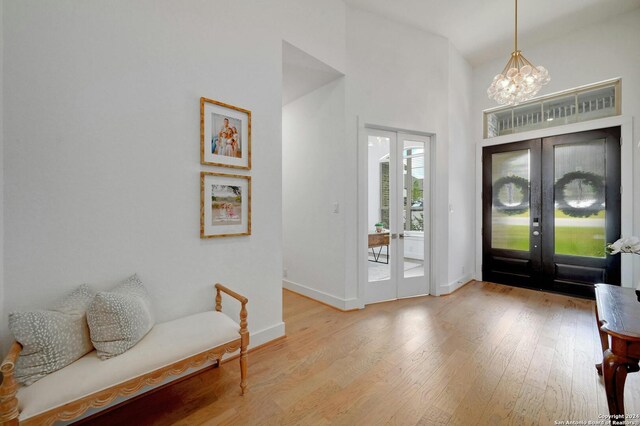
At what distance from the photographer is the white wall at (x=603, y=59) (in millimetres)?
3367

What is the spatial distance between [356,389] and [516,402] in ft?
3.56

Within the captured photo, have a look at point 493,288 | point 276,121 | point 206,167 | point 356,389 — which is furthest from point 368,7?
point 493,288

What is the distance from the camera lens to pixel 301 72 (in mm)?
3287

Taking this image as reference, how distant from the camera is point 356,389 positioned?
6.15ft

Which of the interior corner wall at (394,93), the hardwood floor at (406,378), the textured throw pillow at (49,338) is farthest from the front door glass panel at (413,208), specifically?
the textured throw pillow at (49,338)

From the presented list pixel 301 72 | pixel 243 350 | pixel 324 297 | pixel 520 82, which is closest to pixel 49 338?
pixel 243 350

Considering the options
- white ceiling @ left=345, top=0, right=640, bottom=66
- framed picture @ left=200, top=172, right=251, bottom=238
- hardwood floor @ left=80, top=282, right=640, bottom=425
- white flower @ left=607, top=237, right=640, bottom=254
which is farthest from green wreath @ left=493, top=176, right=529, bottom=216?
framed picture @ left=200, top=172, right=251, bottom=238

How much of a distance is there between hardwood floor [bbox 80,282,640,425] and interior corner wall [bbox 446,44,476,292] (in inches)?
52.3

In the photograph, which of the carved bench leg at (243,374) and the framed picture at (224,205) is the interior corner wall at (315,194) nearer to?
the framed picture at (224,205)

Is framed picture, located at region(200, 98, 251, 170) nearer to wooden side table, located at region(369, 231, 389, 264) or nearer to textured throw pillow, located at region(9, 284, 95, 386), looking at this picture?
textured throw pillow, located at region(9, 284, 95, 386)

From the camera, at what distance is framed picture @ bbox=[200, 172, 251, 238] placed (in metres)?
2.12

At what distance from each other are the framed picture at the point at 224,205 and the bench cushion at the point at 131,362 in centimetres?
72

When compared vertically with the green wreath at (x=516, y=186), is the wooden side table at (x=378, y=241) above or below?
below

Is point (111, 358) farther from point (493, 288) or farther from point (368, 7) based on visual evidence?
point (493, 288)
